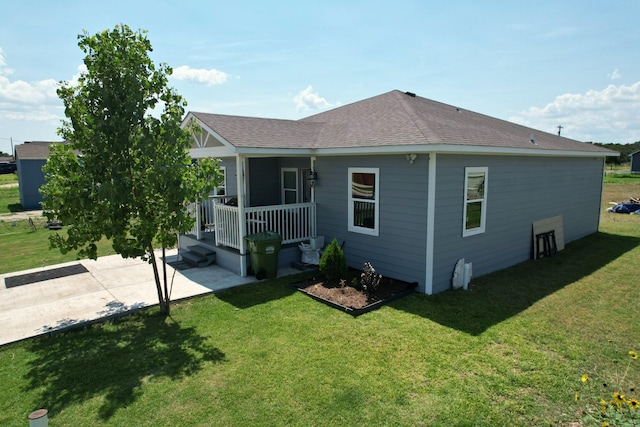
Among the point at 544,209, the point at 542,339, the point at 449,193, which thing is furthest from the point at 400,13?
the point at 542,339

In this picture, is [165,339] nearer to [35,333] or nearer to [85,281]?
[35,333]

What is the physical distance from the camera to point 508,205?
9.03 m

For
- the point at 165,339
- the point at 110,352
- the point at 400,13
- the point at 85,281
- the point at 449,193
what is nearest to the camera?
the point at 110,352

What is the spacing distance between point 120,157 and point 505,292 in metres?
7.29

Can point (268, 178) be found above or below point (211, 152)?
below

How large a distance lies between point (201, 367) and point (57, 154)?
3.79 meters

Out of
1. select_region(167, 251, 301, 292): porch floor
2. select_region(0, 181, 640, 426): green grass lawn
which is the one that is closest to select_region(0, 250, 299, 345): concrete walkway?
select_region(167, 251, 301, 292): porch floor

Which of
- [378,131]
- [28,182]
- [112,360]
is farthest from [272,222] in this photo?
[28,182]

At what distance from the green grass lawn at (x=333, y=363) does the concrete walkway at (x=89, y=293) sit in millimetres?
448

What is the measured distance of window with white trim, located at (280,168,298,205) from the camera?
36.7 feet

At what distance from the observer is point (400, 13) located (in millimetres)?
9359

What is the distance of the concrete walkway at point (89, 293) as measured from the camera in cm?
623

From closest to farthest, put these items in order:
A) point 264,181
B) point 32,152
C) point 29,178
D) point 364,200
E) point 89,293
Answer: point 89,293
point 364,200
point 264,181
point 29,178
point 32,152

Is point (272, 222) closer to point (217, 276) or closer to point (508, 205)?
point (217, 276)
